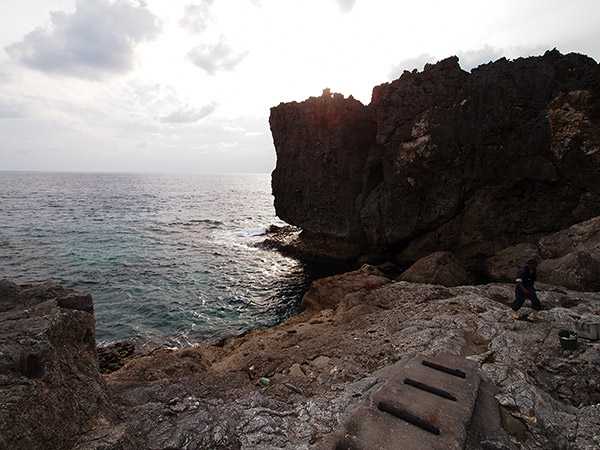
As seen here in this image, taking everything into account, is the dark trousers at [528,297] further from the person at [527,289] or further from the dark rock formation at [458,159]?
the dark rock formation at [458,159]

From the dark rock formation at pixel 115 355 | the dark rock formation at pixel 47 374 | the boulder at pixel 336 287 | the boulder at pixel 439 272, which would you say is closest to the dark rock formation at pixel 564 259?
the boulder at pixel 439 272

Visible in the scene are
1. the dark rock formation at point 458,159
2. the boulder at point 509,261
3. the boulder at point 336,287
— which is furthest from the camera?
the dark rock formation at point 458,159

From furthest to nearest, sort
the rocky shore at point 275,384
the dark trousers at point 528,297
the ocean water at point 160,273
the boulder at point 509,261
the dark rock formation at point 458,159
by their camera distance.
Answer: the dark rock formation at point 458,159, the ocean water at point 160,273, the boulder at point 509,261, the dark trousers at point 528,297, the rocky shore at point 275,384

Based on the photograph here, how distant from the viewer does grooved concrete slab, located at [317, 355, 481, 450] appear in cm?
485

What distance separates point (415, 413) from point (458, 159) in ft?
72.3

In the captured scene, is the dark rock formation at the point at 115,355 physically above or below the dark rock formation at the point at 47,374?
below

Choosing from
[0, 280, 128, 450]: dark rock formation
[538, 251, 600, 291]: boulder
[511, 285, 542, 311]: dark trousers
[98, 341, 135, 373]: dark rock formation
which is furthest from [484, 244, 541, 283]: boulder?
[98, 341, 135, 373]: dark rock formation

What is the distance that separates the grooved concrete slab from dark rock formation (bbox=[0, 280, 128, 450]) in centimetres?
373

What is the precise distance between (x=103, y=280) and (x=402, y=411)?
2527 centimetres

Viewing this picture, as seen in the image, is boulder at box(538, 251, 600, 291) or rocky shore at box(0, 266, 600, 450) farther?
boulder at box(538, 251, 600, 291)

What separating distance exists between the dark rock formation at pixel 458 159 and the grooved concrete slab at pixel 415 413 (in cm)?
1870

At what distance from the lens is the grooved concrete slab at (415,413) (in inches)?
191

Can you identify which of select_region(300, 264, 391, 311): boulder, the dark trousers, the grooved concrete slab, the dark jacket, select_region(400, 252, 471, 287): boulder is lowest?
select_region(300, 264, 391, 311): boulder

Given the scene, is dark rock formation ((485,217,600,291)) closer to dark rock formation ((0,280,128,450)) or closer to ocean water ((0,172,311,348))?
ocean water ((0,172,311,348))
